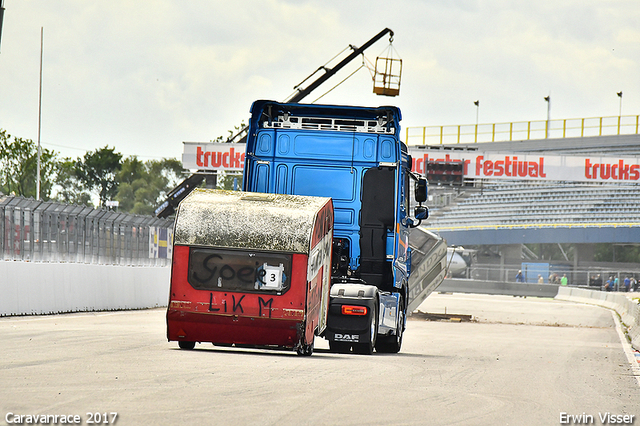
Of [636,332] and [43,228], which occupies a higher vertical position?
[43,228]

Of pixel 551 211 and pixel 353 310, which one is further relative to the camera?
pixel 551 211

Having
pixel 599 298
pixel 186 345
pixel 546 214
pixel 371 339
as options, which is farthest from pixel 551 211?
pixel 186 345

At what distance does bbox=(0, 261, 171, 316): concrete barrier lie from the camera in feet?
66.8

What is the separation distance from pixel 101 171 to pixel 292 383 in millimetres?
115249

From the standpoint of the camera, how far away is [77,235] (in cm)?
2452

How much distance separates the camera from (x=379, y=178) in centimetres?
1426

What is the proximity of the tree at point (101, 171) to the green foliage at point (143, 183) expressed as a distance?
1.15 metres

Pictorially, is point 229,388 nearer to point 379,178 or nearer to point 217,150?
point 379,178

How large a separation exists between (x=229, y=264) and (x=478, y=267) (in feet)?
187

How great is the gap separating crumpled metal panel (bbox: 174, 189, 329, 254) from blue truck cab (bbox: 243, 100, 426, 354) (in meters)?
1.92

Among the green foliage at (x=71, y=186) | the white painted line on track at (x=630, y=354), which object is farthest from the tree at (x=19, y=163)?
the white painted line on track at (x=630, y=354)

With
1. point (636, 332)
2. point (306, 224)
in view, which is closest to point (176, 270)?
point (306, 224)

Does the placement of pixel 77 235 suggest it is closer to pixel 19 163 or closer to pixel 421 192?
pixel 421 192

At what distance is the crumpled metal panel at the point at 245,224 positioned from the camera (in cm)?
1203
